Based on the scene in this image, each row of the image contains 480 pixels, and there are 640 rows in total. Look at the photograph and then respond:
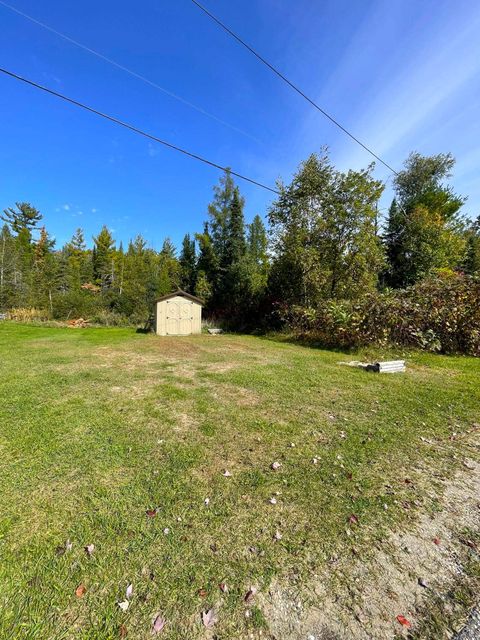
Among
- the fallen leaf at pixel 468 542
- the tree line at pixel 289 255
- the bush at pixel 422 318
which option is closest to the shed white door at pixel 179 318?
the tree line at pixel 289 255

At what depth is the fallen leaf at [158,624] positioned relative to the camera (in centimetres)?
124

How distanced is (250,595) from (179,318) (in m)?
11.3

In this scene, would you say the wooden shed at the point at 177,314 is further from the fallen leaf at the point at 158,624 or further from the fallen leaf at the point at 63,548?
the fallen leaf at the point at 158,624

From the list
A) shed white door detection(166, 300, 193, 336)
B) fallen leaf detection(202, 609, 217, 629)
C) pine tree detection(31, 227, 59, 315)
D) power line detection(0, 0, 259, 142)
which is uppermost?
power line detection(0, 0, 259, 142)

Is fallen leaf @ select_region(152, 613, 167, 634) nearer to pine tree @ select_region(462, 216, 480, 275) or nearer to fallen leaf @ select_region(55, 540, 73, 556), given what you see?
fallen leaf @ select_region(55, 540, 73, 556)

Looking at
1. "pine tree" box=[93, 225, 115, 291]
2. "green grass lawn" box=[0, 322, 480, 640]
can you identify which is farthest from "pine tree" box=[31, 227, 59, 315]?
"green grass lawn" box=[0, 322, 480, 640]

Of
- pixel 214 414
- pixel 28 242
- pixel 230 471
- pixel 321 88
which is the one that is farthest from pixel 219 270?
pixel 28 242

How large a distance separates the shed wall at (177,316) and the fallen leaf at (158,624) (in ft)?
36.5

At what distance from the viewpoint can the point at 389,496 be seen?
2.14 metres

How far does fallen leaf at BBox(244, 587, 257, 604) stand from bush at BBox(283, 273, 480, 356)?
758cm

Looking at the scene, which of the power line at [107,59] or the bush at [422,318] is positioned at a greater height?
the power line at [107,59]

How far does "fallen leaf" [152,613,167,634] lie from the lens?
1.24 metres

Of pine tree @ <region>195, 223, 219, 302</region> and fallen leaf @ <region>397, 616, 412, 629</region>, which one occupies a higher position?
pine tree @ <region>195, 223, 219, 302</region>

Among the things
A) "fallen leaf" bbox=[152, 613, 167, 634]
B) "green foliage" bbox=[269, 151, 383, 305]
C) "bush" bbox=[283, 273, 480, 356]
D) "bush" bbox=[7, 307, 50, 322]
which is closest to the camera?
"fallen leaf" bbox=[152, 613, 167, 634]
